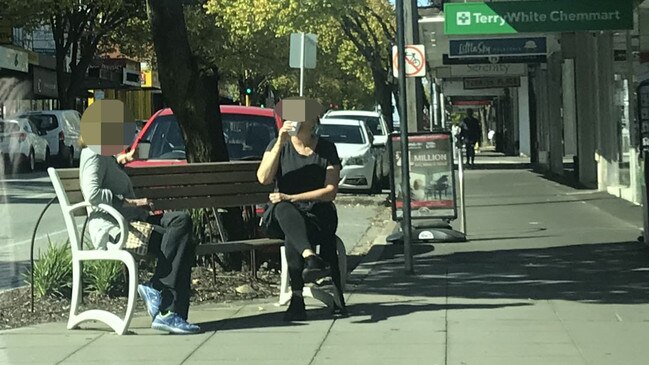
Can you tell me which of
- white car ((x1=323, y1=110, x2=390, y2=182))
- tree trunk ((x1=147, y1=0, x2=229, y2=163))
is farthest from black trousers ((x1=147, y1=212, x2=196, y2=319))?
white car ((x1=323, y1=110, x2=390, y2=182))

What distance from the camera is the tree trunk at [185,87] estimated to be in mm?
10648

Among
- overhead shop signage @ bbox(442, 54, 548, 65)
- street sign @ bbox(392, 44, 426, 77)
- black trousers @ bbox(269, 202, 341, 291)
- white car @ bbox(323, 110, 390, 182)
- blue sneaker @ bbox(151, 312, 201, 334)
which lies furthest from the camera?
overhead shop signage @ bbox(442, 54, 548, 65)

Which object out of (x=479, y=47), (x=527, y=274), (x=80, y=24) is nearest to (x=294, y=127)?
(x=527, y=274)

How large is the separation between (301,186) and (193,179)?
4.24ft

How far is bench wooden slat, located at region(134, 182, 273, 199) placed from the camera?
31.2ft

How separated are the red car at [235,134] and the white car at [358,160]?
945cm

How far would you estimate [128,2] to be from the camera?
39.8 meters

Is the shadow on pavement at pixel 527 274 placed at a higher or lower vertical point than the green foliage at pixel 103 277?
lower

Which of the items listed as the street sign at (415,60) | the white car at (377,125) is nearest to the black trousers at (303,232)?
the street sign at (415,60)

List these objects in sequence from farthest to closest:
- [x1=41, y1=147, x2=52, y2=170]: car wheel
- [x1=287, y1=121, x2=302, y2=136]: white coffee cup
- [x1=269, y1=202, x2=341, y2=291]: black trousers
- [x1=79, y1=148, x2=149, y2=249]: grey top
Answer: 1. [x1=41, y1=147, x2=52, y2=170]: car wheel
2. [x1=287, y1=121, x2=302, y2=136]: white coffee cup
3. [x1=269, y1=202, x2=341, y2=291]: black trousers
4. [x1=79, y1=148, x2=149, y2=249]: grey top

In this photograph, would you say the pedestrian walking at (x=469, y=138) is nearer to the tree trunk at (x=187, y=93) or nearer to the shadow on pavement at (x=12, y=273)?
the shadow on pavement at (x=12, y=273)

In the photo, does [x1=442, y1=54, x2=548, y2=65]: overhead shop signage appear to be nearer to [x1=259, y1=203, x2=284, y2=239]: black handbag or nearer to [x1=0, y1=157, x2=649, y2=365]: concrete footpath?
[x1=0, y1=157, x2=649, y2=365]: concrete footpath

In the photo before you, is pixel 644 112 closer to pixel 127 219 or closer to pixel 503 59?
pixel 503 59

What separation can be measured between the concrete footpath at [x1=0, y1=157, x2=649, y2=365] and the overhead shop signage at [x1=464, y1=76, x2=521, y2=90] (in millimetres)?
29403
